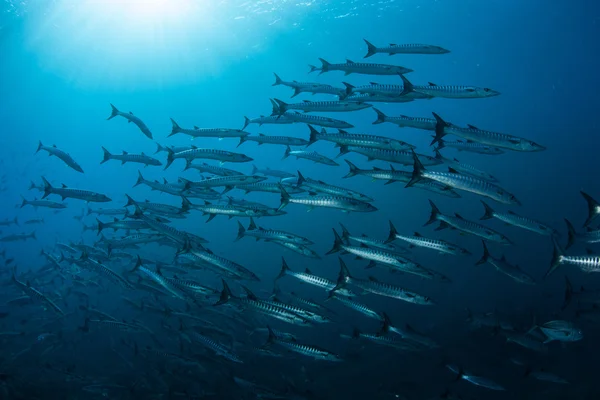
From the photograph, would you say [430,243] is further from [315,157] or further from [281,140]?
[281,140]

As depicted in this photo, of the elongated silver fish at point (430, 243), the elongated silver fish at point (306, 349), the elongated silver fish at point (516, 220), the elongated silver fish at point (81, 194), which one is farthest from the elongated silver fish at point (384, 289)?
the elongated silver fish at point (81, 194)

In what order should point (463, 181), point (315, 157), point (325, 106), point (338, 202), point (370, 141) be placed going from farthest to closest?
point (315, 157)
point (325, 106)
point (370, 141)
point (338, 202)
point (463, 181)

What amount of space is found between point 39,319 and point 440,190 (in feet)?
55.4

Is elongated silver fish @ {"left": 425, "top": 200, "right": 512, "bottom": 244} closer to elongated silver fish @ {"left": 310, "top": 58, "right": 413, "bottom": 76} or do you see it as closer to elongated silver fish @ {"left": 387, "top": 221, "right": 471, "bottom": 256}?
elongated silver fish @ {"left": 387, "top": 221, "right": 471, "bottom": 256}

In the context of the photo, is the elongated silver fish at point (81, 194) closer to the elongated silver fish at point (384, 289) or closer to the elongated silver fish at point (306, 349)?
the elongated silver fish at point (306, 349)

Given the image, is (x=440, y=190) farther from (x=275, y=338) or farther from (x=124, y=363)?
(x=124, y=363)

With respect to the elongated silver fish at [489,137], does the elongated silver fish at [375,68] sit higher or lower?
higher

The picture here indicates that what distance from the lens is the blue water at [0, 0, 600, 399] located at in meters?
9.39

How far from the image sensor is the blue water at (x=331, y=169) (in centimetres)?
939

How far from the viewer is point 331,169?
53.6 m

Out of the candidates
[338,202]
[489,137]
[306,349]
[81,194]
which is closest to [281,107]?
[338,202]

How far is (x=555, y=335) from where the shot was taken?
5680 mm

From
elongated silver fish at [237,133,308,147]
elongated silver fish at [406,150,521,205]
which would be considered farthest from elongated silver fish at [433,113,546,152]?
elongated silver fish at [237,133,308,147]

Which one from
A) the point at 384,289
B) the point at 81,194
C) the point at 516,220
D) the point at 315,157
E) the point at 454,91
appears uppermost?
the point at 454,91
